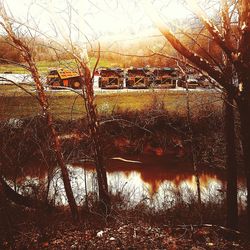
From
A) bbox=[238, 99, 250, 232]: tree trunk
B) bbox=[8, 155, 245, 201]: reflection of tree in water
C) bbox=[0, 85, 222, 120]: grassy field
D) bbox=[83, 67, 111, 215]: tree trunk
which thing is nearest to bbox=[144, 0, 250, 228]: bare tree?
bbox=[238, 99, 250, 232]: tree trunk

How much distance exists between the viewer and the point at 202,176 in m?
21.2

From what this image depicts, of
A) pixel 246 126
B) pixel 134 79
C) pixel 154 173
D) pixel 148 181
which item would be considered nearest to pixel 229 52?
pixel 246 126

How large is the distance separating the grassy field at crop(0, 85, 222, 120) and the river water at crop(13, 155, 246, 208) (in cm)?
544

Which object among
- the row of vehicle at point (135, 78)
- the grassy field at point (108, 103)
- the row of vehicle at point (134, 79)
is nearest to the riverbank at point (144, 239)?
the grassy field at point (108, 103)

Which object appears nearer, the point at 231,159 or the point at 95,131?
the point at 231,159

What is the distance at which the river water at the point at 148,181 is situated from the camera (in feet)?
55.5

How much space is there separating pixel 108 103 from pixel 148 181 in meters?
11.1

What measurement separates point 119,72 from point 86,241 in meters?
28.7

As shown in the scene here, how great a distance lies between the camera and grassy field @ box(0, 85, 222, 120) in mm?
27203

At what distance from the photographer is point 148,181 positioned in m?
20.8

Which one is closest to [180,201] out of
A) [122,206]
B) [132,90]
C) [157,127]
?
[122,206]

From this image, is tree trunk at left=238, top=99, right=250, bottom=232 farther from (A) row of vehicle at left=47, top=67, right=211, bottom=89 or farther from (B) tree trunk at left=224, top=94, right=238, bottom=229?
(A) row of vehicle at left=47, top=67, right=211, bottom=89

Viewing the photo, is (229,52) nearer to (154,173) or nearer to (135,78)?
(154,173)

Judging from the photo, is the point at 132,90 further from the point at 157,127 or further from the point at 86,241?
the point at 86,241
